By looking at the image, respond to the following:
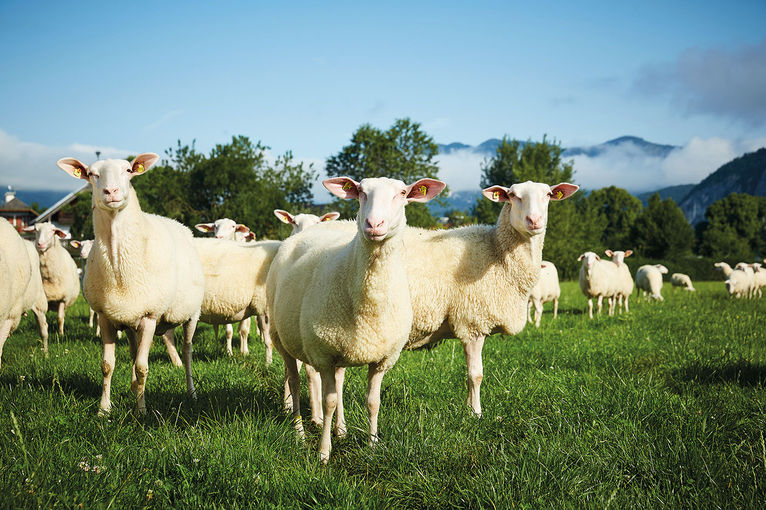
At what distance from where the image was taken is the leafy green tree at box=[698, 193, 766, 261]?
66438 millimetres

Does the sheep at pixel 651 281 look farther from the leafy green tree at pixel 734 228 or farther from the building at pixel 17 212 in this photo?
the building at pixel 17 212

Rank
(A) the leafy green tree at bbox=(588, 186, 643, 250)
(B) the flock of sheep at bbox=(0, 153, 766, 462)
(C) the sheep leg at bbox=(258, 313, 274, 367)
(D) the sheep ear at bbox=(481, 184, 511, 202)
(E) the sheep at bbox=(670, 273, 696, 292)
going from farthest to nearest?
(A) the leafy green tree at bbox=(588, 186, 643, 250), (E) the sheep at bbox=(670, 273, 696, 292), (C) the sheep leg at bbox=(258, 313, 274, 367), (D) the sheep ear at bbox=(481, 184, 511, 202), (B) the flock of sheep at bbox=(0, 153, 766, 462)

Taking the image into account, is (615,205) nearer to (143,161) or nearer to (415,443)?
(143,161)

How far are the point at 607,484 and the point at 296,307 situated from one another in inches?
99.1

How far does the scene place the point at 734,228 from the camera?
7094 cm

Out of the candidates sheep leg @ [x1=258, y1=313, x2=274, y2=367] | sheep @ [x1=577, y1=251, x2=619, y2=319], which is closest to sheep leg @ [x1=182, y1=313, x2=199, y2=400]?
sheep leg @ [x1=258, y1=313, x2=274, y2=367]

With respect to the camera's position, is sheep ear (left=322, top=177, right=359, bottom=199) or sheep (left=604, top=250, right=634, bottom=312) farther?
sheep (left=604, top=250, right=634, bottom=312)

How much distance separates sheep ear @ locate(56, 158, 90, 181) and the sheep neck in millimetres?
363

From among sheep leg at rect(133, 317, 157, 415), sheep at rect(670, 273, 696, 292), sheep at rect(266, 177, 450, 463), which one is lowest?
sheep at rect(670, 273, 696, 292)

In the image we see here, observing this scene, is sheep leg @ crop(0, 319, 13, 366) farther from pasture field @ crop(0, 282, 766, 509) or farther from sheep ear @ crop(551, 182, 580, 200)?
sheep ear @ crop(551, 182, 580, 200)

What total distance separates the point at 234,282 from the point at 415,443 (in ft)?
15.9

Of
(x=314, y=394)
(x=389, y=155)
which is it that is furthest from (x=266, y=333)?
(x=389, y=155)

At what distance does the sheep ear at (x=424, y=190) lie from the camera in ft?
12.3

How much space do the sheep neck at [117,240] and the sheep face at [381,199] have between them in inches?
89.8
